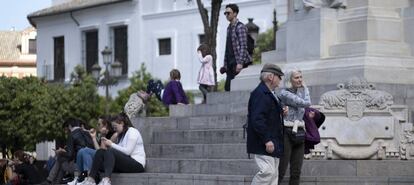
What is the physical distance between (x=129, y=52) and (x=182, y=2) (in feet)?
16.0

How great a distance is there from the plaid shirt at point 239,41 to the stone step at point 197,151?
2.90 m

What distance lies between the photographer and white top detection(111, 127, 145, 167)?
61.8ft

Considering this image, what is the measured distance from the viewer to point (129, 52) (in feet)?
242

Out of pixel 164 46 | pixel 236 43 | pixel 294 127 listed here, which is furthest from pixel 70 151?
pixel 164 46

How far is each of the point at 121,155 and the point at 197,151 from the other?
1.22 meters

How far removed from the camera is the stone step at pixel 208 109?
20906 millimetres

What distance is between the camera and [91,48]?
77375mm

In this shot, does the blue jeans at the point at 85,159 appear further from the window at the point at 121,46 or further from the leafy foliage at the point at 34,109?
the window at the point at 121,46

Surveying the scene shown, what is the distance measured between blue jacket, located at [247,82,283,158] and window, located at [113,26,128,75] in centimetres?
5843

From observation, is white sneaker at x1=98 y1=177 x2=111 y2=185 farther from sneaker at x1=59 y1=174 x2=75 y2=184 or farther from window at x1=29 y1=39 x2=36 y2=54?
window at x1=29 y1=39 x2=36 y2=54

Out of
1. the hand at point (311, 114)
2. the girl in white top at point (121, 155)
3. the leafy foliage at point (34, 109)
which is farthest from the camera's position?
the leafy foliage at point (34, 109)

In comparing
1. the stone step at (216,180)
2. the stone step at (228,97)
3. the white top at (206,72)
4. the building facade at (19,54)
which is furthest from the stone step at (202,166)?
the building facade at (19,54)

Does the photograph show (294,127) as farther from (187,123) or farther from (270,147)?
(187,123)

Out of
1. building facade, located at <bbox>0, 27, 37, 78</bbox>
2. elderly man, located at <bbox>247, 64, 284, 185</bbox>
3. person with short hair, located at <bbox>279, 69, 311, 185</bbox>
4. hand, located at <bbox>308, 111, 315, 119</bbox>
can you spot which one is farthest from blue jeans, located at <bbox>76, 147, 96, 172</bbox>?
building facade, located at <bbox>0, 27, 37, 78</bbox>
